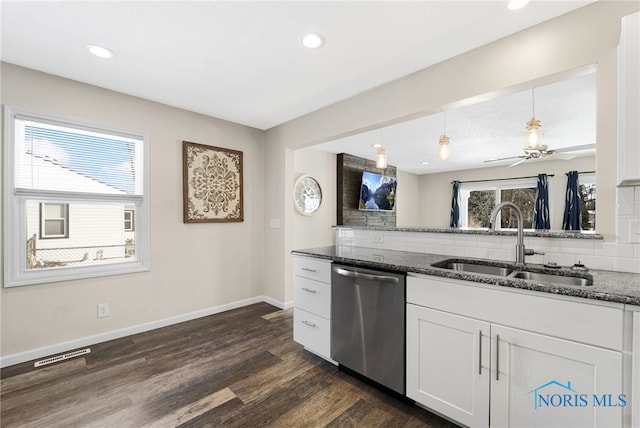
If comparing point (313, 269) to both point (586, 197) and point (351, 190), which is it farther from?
point (586, 197)

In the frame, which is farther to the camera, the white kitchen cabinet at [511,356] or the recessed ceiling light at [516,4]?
the recessed ceiling light at [516,4]

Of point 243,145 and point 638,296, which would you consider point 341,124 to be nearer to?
point 243,145

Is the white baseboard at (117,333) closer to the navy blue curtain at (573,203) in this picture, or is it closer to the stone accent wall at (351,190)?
the stone accent wall at (351,190)

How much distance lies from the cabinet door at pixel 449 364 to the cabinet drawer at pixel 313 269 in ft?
2.37

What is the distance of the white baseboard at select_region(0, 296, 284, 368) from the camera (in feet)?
7.36

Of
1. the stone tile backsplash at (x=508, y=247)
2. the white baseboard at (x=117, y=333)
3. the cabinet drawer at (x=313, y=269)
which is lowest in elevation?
the white baseboard at (x=117, y=333)

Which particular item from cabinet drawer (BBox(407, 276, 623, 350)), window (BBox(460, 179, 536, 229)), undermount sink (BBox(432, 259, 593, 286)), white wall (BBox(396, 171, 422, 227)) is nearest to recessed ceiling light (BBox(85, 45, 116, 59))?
cabinet drawer (BBox(407, 276, 623, 350))

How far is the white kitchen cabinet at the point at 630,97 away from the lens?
125 cm

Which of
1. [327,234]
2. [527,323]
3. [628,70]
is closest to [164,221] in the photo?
[327,234]

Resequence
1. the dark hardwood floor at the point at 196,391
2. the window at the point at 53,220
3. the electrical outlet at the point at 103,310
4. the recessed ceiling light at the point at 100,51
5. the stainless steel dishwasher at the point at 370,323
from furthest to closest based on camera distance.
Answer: the electrical outlet at the point at 103,310 < the window at the point at 53,220 < the recessed ceiling light at the point at 100,51 < the stainless steel dishwasher at the point at 370,323 < the dark hardwood floor at the point at 196,391

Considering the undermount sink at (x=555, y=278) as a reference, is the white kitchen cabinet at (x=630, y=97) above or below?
above

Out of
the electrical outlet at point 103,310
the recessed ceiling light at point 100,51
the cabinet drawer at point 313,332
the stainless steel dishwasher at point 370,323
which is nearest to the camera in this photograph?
the stainless steel dishwasher at point 370,323

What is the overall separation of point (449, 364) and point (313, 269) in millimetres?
1172

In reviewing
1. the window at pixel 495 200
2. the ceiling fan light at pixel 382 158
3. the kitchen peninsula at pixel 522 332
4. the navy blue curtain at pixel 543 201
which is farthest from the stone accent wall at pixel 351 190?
the navy blue curtain at pixel 543 201
